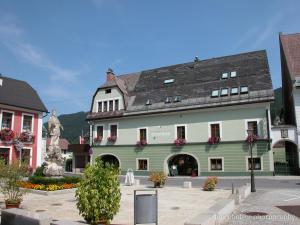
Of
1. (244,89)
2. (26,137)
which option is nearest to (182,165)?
(244,89)

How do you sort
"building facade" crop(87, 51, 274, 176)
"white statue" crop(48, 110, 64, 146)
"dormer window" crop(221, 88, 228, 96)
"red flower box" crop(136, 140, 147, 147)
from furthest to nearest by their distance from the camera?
1. "red flower box" crop(136, 140, 147, 147)
2. "dormer window" crop(221, 88, 228, 96)
3. "building facade" crop(87, 51, 274, 176)
4. "white statue" crop(48, 110, 64, 146)

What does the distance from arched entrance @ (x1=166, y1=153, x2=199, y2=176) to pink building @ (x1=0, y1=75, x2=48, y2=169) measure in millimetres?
13222

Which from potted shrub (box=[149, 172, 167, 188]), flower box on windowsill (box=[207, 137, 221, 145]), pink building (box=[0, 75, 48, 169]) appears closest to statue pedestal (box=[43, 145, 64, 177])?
potted shrub (box=[149, 172, 167, 188])

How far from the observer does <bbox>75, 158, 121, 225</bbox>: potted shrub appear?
789cm

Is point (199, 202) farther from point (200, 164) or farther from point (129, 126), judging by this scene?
point (129, 126)

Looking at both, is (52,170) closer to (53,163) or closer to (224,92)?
(53,163)

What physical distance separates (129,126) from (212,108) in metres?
10.0

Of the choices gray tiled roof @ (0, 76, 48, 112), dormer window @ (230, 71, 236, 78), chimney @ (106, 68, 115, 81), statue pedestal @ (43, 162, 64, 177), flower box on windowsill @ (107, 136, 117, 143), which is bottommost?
statue pedestal @ (43, 162, 64, 177)

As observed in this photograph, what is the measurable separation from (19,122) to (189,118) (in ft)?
53.7

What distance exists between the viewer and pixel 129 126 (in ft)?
121

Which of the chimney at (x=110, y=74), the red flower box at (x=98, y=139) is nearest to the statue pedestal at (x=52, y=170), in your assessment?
the red flower box at (x=98, y=139)

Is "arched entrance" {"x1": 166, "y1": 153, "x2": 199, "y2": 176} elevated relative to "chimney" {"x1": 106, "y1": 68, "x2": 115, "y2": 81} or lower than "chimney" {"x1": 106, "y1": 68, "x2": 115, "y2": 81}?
lower

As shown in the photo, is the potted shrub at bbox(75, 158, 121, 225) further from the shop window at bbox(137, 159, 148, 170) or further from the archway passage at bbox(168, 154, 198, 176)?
the shop window at bbox(137, 159, 148, 170)

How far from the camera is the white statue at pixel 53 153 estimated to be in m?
19.3
